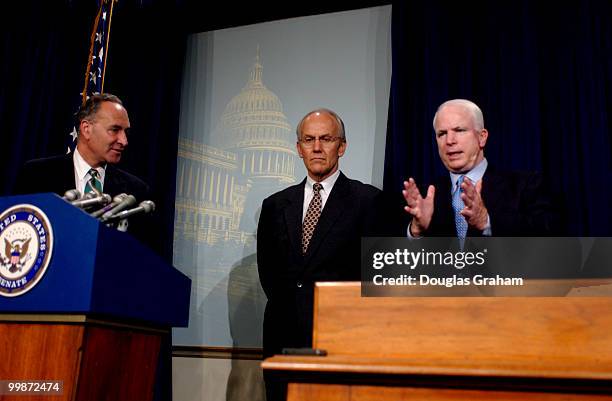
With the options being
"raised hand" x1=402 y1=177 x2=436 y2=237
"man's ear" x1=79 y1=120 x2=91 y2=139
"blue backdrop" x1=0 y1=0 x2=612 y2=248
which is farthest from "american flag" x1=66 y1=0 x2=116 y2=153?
"raised hand" x1=402 y1=177 x2=436 y2=237

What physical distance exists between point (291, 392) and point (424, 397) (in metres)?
0.24

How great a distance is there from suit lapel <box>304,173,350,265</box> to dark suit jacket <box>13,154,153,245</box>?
2.48ft

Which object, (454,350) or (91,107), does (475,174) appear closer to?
(454,350)

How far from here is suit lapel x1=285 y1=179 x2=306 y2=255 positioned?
2.69 metres

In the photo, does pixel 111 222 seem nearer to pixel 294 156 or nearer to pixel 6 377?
pixel 6 377

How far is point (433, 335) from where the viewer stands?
3.94 feet

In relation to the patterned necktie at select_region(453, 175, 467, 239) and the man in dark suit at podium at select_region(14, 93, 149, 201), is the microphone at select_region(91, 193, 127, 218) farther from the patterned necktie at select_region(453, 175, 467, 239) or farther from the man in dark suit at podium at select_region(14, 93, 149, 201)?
the patterned necktie at select_region(453, 175, 467, 239)

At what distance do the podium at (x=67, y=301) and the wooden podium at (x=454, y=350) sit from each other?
0.78 m

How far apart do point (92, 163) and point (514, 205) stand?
5.98 feet

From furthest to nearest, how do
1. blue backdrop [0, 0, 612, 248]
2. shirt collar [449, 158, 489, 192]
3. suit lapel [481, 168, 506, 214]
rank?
blue backdrop [0, 0, 612, 248] < shirt collar [449, 158, 489, 192] < suit lapel [481, 168, 506, 214]

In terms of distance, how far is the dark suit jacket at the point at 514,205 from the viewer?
2.30 meters

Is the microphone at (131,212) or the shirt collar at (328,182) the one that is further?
the shirt collar at (328,182)

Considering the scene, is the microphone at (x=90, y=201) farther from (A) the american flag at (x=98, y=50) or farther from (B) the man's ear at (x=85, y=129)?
(A) the american flag at (x=98, y=50)

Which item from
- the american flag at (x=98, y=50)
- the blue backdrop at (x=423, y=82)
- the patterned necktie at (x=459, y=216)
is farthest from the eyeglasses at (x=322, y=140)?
the american flag at (x=98, y=50)
